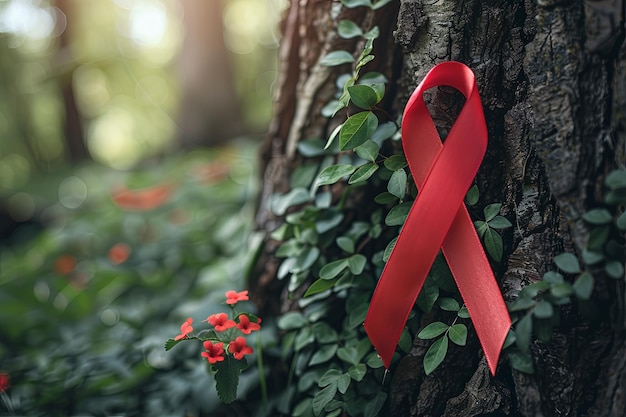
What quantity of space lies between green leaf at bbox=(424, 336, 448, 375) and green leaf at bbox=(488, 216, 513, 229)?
248mm

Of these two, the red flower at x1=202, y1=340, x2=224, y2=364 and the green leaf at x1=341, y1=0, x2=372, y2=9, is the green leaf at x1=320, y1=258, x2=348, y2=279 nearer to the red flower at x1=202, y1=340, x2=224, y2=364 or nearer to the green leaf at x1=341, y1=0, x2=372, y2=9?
the red flower at x1=202, y1=340, x2=224, y2=364

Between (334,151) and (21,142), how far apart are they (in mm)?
8323

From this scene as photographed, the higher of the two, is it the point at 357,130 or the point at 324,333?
the point at 357,130

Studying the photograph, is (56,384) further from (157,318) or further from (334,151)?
(334,151)

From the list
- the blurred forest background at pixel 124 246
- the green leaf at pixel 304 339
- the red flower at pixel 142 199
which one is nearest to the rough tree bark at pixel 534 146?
the green leaf at pixel 304 339

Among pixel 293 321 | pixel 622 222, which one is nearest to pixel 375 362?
pixel 293 321

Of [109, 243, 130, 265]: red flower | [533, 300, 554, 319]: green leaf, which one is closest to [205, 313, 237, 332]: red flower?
[533, 300, 554, 319]: green leaf

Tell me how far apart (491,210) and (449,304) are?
214mm

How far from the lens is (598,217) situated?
96 cm

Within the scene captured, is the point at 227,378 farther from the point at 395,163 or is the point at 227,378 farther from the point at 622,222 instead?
the point at 622,222

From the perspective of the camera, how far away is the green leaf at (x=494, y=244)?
3.61 feet

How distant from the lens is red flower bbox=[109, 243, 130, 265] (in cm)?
244

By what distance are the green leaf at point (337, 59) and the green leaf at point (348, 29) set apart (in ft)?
0.13

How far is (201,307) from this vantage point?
1.68 m
